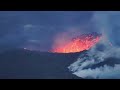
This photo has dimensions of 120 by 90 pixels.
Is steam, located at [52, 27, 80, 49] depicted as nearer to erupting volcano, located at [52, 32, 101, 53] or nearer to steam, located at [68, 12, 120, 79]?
erupting volcano, located at [52, 32, 101, 53]

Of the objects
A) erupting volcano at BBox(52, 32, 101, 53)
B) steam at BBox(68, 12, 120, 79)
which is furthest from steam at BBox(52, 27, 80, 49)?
steam at BBox(68, 12, 120, 79)

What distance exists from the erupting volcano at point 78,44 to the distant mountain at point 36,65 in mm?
54

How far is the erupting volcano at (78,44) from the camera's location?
8.66ft

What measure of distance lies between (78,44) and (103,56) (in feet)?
1.09

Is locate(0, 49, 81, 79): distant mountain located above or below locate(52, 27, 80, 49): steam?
below

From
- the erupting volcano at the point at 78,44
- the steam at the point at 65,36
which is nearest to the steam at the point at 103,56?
the erupting volcano at the point at 78,44

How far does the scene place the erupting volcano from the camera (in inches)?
104

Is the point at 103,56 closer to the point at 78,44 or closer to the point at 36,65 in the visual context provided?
the point at 78,44

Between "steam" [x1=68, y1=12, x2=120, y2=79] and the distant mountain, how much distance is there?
0.10 m

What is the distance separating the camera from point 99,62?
8.64 feet

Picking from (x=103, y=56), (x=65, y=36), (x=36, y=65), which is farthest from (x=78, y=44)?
(x=36, y=65)

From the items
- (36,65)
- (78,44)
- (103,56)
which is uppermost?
(78,44)

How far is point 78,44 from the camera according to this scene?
2643mm

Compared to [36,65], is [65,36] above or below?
above
